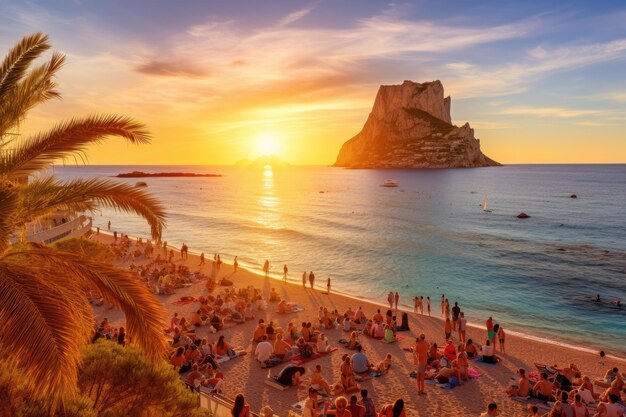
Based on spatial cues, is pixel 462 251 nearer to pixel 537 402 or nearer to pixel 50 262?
pixel 537 402

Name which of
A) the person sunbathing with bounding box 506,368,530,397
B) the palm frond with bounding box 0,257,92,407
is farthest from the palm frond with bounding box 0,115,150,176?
the person sunbathing with bounding box 506,368,530,397

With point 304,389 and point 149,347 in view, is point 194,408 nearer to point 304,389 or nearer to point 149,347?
point 149,347

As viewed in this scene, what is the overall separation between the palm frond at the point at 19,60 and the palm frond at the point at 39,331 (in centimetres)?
294

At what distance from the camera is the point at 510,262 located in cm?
4200

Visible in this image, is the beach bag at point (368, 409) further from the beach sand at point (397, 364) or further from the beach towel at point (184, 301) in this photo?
the beach towel at point (184, 301)

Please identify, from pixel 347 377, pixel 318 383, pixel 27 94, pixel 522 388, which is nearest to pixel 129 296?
pixel 27 94

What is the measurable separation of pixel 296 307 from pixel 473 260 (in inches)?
989

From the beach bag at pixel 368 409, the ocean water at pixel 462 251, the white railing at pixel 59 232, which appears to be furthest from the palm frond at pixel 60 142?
the white railing at pixel 59 232

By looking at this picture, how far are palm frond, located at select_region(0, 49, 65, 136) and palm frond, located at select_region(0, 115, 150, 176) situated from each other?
378mm

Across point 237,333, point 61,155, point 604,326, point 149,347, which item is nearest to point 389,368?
point 237,333

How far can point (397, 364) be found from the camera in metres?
16.3

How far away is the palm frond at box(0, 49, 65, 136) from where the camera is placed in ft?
20.4

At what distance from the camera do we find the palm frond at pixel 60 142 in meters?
6.27

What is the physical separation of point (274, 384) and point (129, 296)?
960 centimetres
